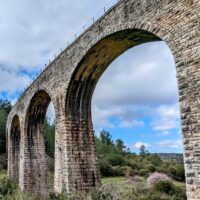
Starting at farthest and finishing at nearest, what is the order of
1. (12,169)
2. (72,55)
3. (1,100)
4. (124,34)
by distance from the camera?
(1,100), (12,169), (72,55), (124,34)

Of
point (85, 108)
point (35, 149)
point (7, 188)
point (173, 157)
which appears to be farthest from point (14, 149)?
point (173, 157)

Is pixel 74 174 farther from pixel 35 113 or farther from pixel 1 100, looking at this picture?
pixel 1 100

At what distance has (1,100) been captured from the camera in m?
53.0

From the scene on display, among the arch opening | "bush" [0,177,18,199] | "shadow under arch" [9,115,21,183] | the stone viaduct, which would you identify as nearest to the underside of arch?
the stone viaduct

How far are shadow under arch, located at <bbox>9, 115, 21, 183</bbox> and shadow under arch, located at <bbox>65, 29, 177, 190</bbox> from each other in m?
11.2

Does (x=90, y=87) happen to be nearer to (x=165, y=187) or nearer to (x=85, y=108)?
(x=85, y=108)

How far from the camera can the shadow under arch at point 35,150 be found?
1948 cm

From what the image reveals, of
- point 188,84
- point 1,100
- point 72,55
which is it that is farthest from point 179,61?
point 1,100

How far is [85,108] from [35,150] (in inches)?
263

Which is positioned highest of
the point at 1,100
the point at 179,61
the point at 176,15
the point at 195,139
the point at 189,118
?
the point at 1,100

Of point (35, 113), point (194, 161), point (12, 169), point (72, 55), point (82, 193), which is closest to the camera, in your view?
point (194, 161)

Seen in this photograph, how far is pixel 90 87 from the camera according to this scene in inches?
572

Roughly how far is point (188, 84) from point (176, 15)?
6.16ft

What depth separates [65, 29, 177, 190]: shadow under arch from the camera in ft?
42.6
